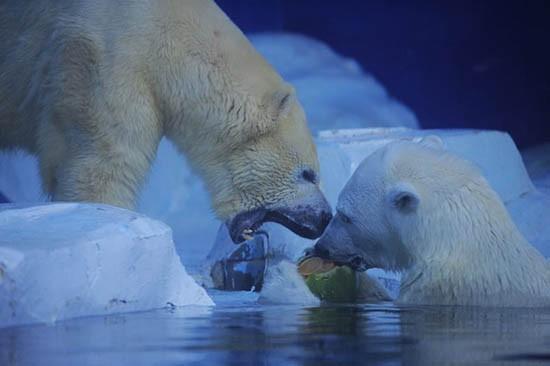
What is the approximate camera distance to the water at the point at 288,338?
8.99 ft

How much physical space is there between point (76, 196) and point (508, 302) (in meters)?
2.01

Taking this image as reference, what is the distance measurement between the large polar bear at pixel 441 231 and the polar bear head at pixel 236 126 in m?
0.62

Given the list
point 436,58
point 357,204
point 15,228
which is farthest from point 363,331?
point 436,58

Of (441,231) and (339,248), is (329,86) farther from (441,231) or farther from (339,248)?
(441,231)

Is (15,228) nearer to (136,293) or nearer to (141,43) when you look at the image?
(136,293)

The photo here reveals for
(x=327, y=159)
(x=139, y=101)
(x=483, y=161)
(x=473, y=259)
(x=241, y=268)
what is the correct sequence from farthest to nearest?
(x=483, y=161) → (x=327, y=159) → (x=241, y=268) → (x=139, y=101) → (x=473, y=259)

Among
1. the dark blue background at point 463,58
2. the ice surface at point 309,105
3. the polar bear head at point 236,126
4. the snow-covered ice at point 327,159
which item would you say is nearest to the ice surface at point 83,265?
the polar bear head at point 236,126

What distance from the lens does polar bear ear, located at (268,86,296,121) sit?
5.71 m

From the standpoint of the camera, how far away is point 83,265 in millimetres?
3973

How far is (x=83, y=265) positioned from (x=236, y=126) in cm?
192

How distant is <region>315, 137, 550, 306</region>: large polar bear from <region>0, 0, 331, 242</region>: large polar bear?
26.6 inches

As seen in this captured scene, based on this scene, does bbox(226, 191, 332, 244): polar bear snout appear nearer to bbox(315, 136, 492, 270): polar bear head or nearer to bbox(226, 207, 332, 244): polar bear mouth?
bbox(226, 207, 332, 244): polar bear mouth

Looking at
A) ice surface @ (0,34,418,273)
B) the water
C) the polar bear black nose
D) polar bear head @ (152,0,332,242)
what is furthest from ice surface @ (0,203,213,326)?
ice surface @ (0,34,418,273)

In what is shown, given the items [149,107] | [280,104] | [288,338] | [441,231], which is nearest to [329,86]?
[280,104]
